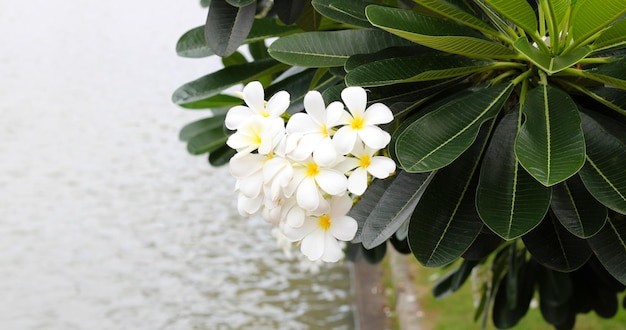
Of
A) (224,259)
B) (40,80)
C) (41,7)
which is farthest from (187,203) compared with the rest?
(41,7)

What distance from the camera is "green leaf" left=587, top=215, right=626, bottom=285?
34.0 inches

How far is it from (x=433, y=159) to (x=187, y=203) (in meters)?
5.49

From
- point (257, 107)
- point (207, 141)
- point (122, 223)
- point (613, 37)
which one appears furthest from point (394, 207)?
point (122, 223)

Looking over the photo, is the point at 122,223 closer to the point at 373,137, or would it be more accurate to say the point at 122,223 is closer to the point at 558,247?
the point at 558,247

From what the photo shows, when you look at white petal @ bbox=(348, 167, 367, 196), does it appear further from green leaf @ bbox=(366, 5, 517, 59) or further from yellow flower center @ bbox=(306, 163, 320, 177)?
green leaf @ bbox=(366, 5, 517, 59)

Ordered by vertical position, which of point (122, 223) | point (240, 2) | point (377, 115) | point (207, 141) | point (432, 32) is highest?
point (122, 223)

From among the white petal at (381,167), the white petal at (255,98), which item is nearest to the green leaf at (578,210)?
the white petal at (381,167)

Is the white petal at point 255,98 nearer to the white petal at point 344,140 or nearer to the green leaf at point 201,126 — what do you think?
the white petal at point 344,140

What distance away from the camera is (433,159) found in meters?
0.76

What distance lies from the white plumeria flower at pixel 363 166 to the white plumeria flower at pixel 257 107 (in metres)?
0.09

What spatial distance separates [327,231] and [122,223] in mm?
5151

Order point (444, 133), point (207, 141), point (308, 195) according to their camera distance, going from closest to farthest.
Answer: point (308, 195), point (444, 133), point (207, 141)

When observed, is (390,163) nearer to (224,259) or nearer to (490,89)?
(490,89)

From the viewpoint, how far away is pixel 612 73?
0.82m
